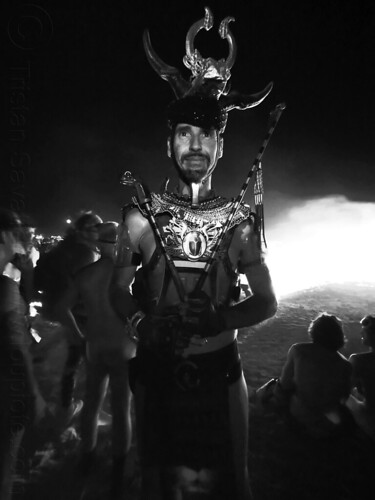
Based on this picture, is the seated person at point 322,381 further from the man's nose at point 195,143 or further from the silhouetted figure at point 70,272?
the silhouetted figure at point 70,272

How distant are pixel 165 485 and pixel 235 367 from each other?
33.4 inches

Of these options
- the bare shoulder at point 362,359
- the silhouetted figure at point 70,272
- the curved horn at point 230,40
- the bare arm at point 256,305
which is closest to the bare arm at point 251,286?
the bare arm at point 256,305

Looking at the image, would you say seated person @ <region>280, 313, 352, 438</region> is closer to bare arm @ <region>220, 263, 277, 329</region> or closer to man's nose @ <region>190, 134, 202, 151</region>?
bare arm @ <region>220, 263, 277, 329</region>

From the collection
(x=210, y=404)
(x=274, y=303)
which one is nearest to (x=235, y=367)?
(x=210, y=404)

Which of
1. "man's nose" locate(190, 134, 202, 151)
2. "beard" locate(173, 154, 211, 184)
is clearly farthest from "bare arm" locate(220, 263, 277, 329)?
"man's nose" locate(190, 134, 202, 151)

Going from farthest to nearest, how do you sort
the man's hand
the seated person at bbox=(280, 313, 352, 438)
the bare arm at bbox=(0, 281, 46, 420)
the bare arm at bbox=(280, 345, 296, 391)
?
the bare arm at bbox=(280, 345, 296, 391), the seated person at bbox=(280, 313, 352, 438), the bare arm at bbox=(0, 281, 46, 420), the man's hand

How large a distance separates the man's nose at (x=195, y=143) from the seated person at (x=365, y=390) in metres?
2.66

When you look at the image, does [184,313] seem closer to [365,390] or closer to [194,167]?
[194,167]

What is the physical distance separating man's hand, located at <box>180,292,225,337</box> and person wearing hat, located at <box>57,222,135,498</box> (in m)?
0.94

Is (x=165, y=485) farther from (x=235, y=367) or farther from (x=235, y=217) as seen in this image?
(x=235, y=217)

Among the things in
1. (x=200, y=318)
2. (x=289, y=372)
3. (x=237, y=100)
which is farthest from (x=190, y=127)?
(x=289, y=372)

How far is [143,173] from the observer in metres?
3.91

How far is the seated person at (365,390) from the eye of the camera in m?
2.84

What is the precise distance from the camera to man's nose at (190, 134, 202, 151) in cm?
193
